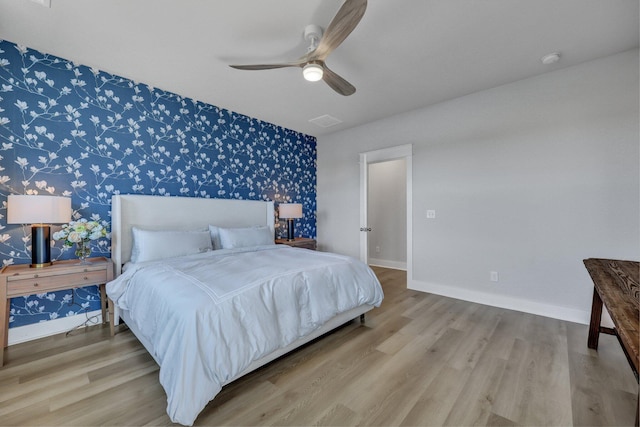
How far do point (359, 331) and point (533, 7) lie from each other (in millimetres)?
2959

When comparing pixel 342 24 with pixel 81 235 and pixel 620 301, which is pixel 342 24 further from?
pixel 81 235

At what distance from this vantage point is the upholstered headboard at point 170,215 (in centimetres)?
279

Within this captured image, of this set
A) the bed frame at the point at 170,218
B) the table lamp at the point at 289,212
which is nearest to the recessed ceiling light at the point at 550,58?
the bed frame at the point at 170,218

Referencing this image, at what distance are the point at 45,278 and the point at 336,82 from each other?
9.64 feet

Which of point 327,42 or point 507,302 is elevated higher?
point 327,42

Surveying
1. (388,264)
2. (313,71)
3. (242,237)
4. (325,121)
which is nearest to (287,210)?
(242,237)

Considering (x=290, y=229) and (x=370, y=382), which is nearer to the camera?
(x=370, y=382)

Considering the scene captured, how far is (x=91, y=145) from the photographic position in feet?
8.99

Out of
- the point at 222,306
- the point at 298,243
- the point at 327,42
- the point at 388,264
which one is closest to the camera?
the point at 222,306

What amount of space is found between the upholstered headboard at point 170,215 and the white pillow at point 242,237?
362 millimetres

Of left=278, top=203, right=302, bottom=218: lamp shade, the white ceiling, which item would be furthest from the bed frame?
the white ceiling

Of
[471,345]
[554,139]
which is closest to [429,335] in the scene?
[471,345]

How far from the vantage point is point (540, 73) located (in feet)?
9.40

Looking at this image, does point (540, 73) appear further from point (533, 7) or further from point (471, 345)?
point (471, 345)
